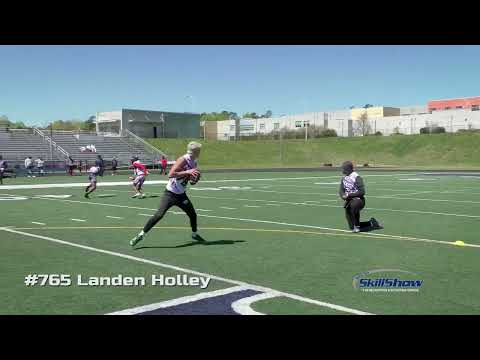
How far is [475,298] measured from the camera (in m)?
5.96

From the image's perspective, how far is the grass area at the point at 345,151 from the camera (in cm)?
6191

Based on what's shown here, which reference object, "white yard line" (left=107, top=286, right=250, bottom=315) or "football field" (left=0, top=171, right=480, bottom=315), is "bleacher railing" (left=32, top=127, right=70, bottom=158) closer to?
"football field" (left=0, top=171, right=480, bottom=315)

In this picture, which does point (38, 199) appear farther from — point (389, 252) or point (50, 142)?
point (50, 142)

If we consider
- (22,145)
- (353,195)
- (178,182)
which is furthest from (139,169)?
(22,145)

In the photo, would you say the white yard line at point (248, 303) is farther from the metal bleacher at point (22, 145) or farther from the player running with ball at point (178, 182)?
the metal bleacher at point (22, 145)

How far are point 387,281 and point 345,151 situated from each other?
6347 centimetres

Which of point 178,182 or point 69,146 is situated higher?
point 69,146

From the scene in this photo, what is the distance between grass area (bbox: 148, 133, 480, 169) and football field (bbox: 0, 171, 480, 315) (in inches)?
1835

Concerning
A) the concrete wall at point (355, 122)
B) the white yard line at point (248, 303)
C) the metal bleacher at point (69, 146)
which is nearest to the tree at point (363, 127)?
the concrete wall at point (355, 122)

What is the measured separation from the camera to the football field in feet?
19.0

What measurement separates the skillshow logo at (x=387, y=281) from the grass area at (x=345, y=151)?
175ft

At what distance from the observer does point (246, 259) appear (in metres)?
8.30

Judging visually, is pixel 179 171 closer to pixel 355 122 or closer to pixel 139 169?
pixel 139 169

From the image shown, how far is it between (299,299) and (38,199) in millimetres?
15765
